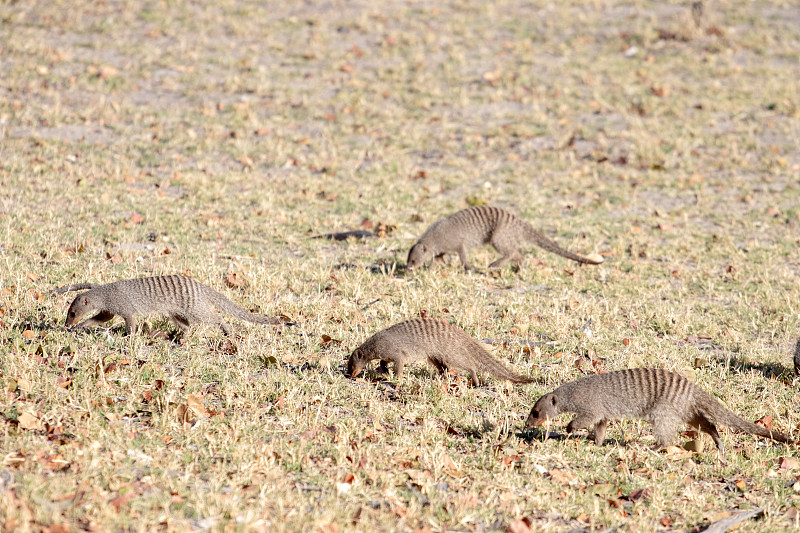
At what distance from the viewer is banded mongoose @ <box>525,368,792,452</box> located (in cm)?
492

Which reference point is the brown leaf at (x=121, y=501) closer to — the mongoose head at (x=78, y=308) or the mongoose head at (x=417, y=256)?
the mongoose head at (x=78, y=308)

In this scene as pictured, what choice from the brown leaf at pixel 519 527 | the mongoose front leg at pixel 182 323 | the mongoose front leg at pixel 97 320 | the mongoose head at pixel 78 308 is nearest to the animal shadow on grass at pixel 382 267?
the mongoose front leg at pixel 182 323

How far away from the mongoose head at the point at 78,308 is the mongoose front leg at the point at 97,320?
0.19 m

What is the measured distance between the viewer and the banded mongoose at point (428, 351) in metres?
5.54

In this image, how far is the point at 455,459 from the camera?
4492mm

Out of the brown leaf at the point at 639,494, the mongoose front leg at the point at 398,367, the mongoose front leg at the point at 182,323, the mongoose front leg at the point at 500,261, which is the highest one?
the mongoose front leg at the point at 182,323

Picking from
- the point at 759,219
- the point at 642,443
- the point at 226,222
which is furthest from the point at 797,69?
the point at 642,443

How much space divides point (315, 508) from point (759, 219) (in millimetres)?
8807

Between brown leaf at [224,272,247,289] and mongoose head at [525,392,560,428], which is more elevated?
mongoose head at [525,392,560,428]

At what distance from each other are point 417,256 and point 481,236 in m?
0.86

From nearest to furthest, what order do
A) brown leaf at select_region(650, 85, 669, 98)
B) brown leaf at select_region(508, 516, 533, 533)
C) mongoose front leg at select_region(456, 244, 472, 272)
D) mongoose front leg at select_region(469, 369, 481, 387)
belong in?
brown leaf at select_region(508, 516, 533, 533)
mongoose front leg at select_region(469, 369, 481, 387)
mongoose front leg at select_region(456, 244, 472, 272)
brown leaf at select_region(650, 85, 669, 98)

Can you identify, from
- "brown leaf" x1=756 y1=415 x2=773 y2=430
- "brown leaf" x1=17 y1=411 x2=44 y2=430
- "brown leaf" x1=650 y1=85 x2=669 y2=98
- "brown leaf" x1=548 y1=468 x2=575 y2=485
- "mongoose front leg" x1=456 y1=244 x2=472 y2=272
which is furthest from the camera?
"brown leaf" x1=650 y1=85 x2=669 y2=98

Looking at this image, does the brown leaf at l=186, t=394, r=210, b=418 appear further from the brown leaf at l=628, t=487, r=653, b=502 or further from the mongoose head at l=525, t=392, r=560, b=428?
the brown leaf at l=628, t=487, r=653, b=502

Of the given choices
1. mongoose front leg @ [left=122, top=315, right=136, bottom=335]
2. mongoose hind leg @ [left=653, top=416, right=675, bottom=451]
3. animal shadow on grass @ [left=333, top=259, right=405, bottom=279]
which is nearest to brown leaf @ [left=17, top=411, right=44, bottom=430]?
mongoose front leg @ [left=122, top=315, right=136, bottom=335]
